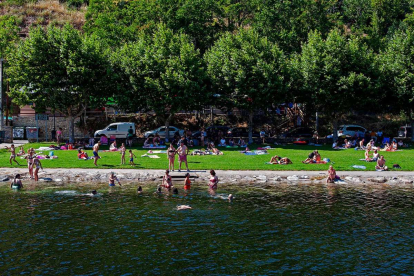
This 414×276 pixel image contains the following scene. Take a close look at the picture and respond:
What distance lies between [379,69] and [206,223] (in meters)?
37.7

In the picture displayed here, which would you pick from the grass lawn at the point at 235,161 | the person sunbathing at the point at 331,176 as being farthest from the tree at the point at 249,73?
the person sunbathing at the point at 331,176

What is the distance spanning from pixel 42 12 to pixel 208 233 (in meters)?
95.2

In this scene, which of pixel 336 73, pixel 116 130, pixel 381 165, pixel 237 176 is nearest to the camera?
pixel 237 176

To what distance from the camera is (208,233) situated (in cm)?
1992

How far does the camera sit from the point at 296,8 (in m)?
64.7

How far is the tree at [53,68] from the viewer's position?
49000mm

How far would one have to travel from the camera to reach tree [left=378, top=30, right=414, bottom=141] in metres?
51.2

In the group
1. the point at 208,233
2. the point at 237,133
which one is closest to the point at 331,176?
the point at 208,233

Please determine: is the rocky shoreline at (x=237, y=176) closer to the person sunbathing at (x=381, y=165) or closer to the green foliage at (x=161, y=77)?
the person sunbathing at (x=381, y=165)

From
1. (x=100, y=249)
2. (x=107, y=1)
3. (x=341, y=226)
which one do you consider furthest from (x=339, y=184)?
(x=107, y=1)

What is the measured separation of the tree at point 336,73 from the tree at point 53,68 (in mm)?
21316

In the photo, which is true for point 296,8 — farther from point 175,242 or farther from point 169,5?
point 175,242

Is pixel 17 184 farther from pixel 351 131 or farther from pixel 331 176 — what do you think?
pixel 351 131

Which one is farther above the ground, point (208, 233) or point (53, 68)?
point (53, 68)
